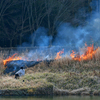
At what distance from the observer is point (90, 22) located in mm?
31078

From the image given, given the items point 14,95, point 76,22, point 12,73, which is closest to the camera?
point 14,95

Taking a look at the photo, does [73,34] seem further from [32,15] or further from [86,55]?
[86,55]

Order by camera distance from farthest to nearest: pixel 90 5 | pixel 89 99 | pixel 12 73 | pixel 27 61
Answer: pixel 90 5, pixel 27 61, pixel 12 73, pixel 89 99

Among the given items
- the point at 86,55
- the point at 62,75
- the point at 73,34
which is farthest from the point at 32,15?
the point at 62,75

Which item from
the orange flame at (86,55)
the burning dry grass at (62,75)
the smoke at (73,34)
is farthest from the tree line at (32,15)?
the burning dry grass at (62,75)

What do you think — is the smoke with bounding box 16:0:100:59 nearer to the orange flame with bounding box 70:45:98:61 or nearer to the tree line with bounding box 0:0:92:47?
the tree line with bounding box 0:0:92:47

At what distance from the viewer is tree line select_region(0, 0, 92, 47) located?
3028 centimetres

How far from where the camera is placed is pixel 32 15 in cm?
3119

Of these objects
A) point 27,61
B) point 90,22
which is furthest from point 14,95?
point 90,22

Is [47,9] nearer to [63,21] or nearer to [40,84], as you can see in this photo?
[63,21]

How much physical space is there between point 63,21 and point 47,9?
248cm

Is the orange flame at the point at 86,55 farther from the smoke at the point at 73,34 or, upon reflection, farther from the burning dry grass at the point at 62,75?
the smoke at the point at 73,34

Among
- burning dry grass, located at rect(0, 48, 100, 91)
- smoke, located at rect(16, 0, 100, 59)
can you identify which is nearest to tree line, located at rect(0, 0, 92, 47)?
smoke, located at rect(16, 0, 100, 59)

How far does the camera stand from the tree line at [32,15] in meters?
30.3
